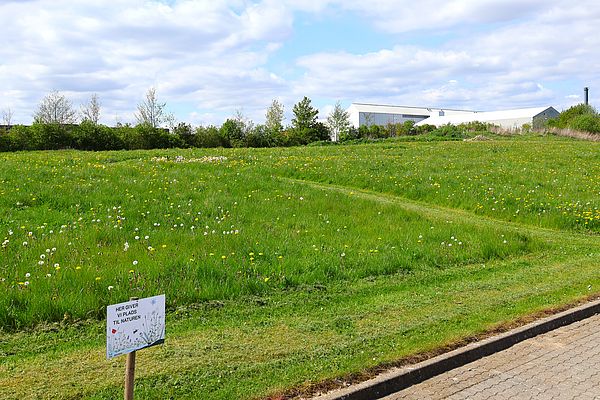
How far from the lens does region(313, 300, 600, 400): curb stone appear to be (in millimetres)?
4988

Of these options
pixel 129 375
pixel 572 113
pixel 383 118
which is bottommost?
pixel 129 375

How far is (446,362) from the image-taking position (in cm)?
573

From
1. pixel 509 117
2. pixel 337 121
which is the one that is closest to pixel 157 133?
pixel 337 121

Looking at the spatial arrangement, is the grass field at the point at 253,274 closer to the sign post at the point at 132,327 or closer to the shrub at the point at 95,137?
the sign post at the point at 132,327

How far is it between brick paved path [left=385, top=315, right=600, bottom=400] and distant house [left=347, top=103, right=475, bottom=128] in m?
86.8

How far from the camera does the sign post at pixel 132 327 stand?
3676 millimetres

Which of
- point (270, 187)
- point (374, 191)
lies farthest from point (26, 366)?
point (374, 191)

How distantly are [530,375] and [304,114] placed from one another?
2216 inches

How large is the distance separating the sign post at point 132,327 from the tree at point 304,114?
57.2 meters

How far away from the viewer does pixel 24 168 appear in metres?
16.2

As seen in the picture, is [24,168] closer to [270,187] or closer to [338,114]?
[270,187]

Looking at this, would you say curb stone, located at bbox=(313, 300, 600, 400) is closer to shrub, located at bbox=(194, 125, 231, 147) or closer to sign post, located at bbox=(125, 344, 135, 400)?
sign post, located at bbox=(125, 344, 135, 400)

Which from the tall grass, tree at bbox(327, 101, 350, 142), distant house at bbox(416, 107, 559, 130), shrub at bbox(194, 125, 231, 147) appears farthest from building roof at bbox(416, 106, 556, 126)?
the tall grass

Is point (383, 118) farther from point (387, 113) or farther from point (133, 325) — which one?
point (133, 325)
